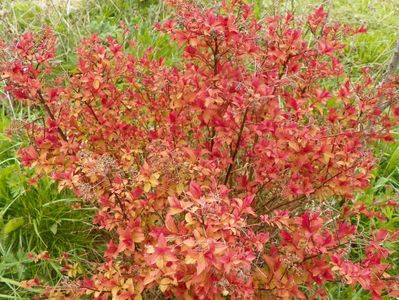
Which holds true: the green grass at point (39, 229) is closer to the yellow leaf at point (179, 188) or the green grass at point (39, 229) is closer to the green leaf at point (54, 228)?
the green leaf at point (54, 228)

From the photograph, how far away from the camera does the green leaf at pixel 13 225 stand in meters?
2.38

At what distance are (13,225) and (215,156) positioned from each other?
42.0 inches


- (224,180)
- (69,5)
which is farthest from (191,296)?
(69,5)

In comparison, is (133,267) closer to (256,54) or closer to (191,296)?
(191,296)

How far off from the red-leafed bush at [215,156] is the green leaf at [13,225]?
442 millimetres

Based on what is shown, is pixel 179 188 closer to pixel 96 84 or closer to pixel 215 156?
pixel 215 156

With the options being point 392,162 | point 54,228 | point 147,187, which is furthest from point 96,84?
point 392,162

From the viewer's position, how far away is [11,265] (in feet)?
7.59

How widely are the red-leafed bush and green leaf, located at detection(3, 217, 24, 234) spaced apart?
0.44 metres

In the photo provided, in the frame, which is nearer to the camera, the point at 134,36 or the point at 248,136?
→ the point at 248,136

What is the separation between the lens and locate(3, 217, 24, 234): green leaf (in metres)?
2.38

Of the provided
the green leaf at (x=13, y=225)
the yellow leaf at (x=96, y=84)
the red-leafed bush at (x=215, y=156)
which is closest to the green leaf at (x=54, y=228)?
the green leaf at (x=13, y=225)

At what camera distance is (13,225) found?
2393 millimetres

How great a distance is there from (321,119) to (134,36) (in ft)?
6.66
